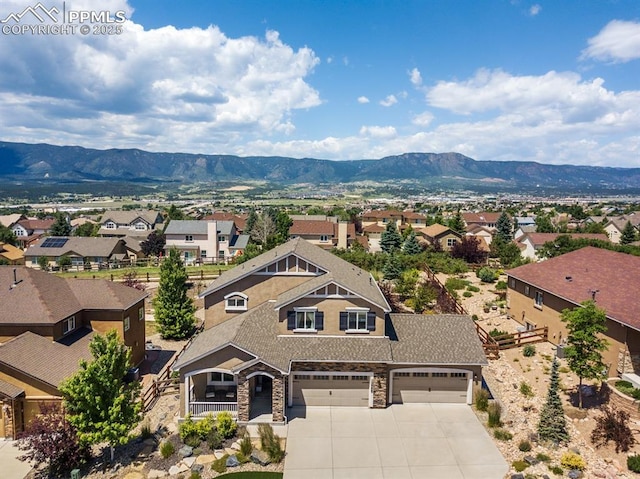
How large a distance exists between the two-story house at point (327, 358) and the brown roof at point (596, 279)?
814 cm

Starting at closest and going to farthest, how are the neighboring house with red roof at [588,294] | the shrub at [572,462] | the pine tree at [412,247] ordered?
the shrub at [572,462] → the neighboring house with red roof at [588,294] → the pine tree at [412,247]

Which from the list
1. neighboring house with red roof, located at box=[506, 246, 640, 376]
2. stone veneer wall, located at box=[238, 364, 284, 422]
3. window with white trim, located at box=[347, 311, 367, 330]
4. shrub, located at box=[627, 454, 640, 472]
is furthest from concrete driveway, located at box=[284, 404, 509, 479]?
neighboring house with red roof, located at box=[506, 246, 640, 376]

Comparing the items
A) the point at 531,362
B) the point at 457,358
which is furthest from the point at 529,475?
the point at 531,362

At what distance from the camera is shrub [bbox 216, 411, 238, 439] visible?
64.3ft

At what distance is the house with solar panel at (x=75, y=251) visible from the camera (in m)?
65.7

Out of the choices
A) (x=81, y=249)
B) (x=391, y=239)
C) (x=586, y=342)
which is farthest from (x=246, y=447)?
(x=391, y=239)

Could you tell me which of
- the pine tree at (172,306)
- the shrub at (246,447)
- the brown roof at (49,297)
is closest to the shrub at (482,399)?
the shrub at (246,447)

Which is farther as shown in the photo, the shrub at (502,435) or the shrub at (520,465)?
the shrub at (502,435)

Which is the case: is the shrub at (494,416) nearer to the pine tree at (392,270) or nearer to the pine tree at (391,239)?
the pine tree at (392,270)

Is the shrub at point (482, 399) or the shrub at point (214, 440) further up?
the shrub at point (482, 399)

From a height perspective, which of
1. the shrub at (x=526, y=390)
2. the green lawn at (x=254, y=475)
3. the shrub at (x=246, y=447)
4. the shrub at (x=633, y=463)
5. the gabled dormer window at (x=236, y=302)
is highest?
the gabled dormer window at (x=236, y=302)

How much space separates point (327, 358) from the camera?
21828 mm

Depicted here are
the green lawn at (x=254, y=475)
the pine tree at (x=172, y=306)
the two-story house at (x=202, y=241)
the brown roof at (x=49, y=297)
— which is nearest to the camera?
the green lawn at (x=254, y=475)

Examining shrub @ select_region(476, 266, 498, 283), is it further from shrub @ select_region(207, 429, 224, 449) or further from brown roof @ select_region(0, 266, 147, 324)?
shrub @ select_region(207, 429, 224, 449)
